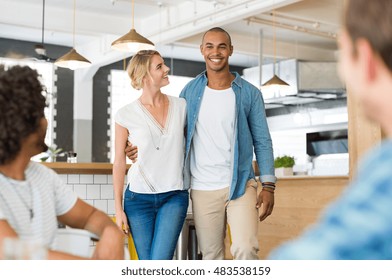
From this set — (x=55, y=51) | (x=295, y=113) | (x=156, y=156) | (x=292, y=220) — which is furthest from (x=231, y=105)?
(x=295, y=113)

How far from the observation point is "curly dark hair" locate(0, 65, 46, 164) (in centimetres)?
90

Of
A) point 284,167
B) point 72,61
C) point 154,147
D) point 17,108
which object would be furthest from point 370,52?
point 284,167

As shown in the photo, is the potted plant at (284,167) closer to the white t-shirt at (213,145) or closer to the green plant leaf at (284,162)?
the green plant leaf at (284,162)

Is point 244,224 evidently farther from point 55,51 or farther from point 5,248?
point 55,51

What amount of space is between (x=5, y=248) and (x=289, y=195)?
8.91ft

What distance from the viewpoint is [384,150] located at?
425 millimetres

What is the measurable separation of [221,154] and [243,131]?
0.35ft

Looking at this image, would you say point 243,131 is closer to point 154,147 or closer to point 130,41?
point 154,147

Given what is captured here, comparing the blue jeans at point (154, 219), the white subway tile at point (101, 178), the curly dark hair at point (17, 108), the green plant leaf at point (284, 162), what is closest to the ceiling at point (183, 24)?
the green plant leaf at point (284, 162)

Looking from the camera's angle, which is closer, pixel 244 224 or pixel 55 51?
pixel 244 224

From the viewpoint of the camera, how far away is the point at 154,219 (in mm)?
1771

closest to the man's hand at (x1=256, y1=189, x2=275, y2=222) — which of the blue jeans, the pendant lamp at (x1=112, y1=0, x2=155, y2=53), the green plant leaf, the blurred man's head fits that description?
the blue jeans

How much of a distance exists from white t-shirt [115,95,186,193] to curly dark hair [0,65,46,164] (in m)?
0.76

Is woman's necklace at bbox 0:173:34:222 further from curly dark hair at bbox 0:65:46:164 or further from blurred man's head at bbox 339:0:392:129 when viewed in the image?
blurred man's head at bbox 339:0:392:129
